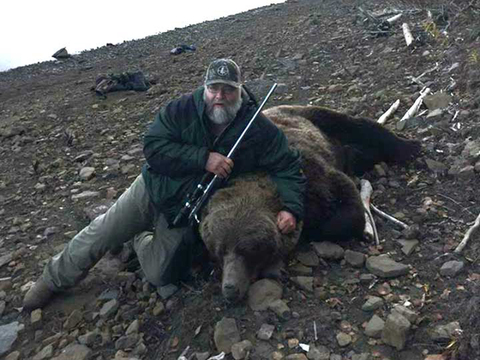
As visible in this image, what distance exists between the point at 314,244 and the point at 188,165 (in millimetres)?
1054

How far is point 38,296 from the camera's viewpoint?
393 cm

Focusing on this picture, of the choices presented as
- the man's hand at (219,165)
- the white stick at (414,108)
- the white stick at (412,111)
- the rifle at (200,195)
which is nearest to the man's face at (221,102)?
the rifle at (200,195)

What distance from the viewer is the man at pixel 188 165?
3.70 metres

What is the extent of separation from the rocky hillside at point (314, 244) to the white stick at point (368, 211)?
0.07 meters

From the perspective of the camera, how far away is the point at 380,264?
3.54 m

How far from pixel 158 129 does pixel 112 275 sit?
1192mm

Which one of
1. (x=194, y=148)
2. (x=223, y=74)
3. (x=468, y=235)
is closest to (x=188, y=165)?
(x=194, y=148)

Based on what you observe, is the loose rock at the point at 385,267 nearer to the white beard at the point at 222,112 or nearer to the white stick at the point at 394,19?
the white beard at the point at 222,112

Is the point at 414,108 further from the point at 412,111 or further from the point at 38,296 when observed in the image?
the point at 38,296

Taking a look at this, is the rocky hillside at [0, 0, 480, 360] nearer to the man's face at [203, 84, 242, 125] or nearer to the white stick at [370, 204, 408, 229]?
the white stick at [370, 204, 408, 229]

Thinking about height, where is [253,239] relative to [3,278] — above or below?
above

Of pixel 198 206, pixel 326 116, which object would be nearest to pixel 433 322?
pixel 198 206

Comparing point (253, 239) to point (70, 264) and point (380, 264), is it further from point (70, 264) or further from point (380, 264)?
point (70, 264)

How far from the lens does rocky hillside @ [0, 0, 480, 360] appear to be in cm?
304
